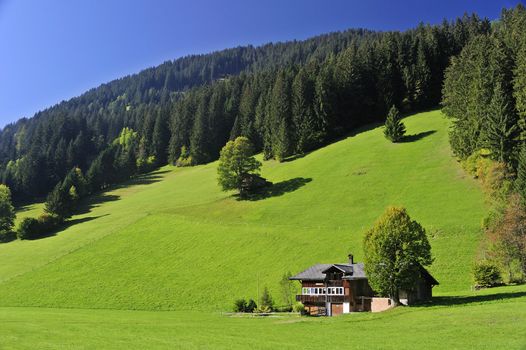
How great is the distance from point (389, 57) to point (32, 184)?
12385 centimetres

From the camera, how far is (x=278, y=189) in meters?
103

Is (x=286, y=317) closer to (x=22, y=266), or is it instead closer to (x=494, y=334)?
(x=494, y=334)

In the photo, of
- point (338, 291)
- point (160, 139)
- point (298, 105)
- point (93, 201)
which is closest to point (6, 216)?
point (93, 201)

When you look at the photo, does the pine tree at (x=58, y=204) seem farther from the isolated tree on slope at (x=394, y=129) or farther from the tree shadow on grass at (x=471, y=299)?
the tree shadow on grass at (x=471, y=299)

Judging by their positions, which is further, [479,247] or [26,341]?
[479,247]

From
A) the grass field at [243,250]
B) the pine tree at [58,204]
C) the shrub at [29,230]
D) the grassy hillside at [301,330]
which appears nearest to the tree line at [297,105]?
the grass field at [243,250]

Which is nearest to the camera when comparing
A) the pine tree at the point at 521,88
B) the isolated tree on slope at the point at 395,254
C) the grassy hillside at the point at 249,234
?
the isolated tree on slope at the point at 395,254

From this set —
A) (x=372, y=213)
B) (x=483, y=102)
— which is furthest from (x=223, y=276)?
(x=483, y=102)

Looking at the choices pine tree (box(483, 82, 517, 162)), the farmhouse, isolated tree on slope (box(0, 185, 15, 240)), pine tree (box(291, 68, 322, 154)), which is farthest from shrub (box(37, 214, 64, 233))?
pine tree (box(483, 82, 517, 162))

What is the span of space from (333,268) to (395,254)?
31.5 ft

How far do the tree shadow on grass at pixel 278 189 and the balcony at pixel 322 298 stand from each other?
4206 cm

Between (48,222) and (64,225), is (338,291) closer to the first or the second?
(48,222)

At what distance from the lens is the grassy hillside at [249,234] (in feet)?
214

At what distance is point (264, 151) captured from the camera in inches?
5261
